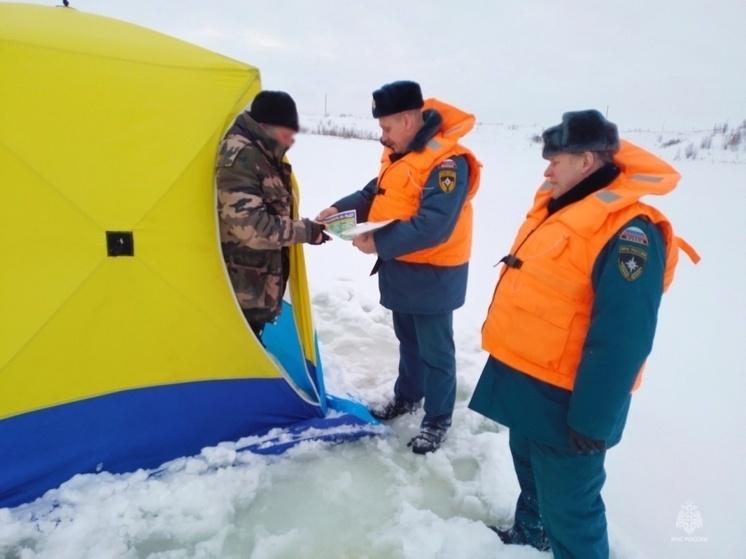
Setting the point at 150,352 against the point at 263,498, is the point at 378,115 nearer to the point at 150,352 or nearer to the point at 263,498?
the point at 150,352

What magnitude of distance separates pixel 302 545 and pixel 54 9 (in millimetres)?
2565

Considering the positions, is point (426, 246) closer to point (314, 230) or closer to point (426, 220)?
point (426, 220)

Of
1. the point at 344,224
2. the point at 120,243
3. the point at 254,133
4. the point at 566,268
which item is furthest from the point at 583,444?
the point at 120,243

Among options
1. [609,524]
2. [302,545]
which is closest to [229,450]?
[302,545]

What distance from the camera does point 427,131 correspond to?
2.37 m

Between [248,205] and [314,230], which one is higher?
[248,205]

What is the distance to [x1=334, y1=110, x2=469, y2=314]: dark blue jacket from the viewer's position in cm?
227

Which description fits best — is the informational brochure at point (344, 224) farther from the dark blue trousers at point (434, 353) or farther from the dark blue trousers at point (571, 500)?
the dark blue trousers at point (571, 500)

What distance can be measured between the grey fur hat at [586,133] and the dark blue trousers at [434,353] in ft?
3.79

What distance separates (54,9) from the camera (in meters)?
2.36

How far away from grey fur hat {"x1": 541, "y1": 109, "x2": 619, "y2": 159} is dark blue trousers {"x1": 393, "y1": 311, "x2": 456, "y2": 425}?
1.16 m

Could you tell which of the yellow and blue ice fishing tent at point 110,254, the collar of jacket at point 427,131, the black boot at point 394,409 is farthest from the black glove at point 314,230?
the black boot at point 394,409

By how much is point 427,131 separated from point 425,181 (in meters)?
0.24

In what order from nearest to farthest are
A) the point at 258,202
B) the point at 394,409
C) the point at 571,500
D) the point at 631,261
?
1. the point at 631,261
2. the point at 571,500
3. the point at 258,202
4. the point at 394,409
